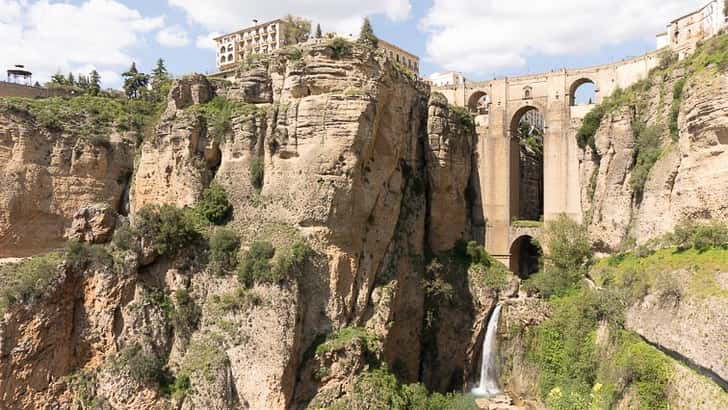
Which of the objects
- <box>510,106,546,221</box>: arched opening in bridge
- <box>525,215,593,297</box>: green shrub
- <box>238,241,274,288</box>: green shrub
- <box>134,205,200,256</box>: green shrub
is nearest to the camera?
<box>238,241,274,288</box>: green shrub

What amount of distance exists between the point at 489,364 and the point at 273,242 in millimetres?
12547

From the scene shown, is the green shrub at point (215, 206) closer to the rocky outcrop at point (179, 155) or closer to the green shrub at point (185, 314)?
the rocky outcrop at point (179, 155)

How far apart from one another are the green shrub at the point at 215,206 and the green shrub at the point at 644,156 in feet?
60.3

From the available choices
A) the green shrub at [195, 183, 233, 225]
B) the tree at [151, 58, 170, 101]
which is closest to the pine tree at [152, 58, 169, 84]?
the tree at [151, 58, 170, 101]

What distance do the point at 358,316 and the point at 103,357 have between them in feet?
32.5

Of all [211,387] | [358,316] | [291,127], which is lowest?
[211,387]

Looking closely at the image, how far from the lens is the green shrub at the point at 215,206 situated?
963 inches

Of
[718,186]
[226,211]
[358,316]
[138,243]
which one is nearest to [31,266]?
[138,243]

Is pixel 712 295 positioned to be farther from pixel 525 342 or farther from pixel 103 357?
pixel 103 357

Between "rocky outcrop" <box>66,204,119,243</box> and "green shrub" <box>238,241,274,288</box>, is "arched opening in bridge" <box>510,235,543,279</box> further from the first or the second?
"rocky outcrop" <box>66,204,119,243</box>

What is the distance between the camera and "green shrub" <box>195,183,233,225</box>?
963 inches

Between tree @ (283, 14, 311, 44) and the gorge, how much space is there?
55.8ft

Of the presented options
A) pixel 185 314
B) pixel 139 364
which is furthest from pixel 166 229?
pixel 139 364

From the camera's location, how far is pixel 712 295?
61.3 ft
